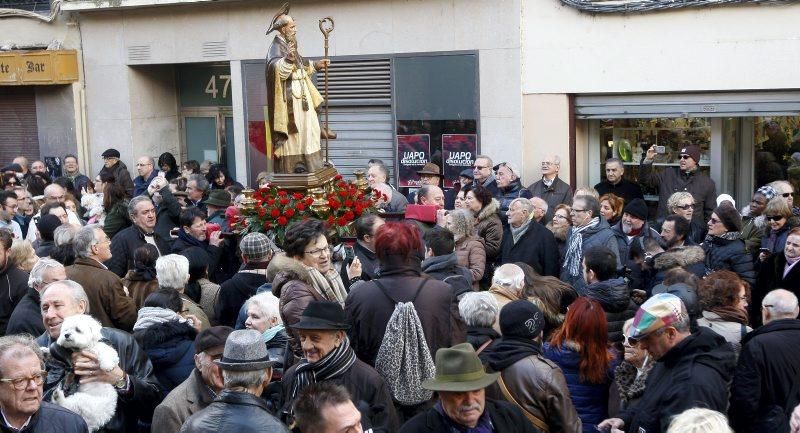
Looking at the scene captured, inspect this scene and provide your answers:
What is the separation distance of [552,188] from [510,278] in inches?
228

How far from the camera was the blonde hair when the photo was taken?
418 centimetres

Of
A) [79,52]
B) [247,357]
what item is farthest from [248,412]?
[79,52]

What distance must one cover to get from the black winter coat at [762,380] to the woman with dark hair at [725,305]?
1.72 ft

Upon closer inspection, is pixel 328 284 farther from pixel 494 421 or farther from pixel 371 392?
pixel 494 421

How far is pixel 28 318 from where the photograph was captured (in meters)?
7.29

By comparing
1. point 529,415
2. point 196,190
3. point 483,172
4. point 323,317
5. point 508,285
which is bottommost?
point 529,415

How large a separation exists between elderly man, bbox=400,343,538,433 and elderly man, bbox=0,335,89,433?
1689 millimetres

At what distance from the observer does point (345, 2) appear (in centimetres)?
1567

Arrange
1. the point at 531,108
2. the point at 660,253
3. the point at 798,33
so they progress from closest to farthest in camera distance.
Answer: the point at 660,253 < the point at 798,33 < the point at 531,108

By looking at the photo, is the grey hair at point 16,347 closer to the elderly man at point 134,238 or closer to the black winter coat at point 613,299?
the black winter coat at point 613,299

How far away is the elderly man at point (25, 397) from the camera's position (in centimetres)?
506

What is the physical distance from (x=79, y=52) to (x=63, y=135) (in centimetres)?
146

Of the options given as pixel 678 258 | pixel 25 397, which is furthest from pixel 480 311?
pixel 25 397

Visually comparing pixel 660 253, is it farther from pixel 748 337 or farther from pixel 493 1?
pixel 493 1
